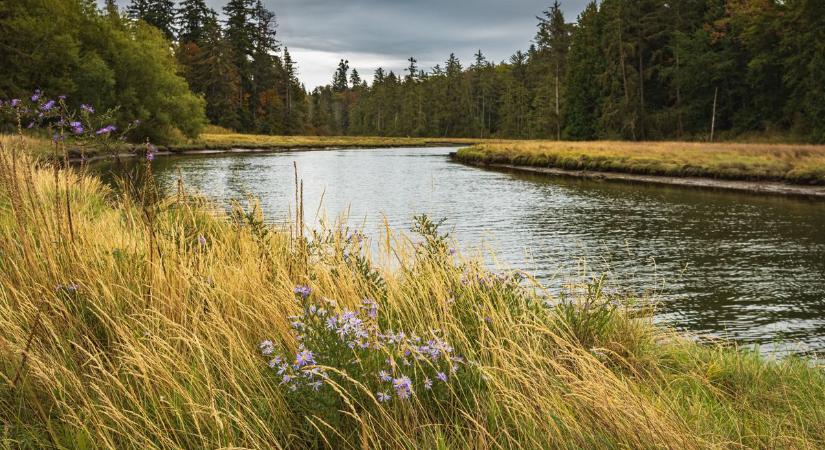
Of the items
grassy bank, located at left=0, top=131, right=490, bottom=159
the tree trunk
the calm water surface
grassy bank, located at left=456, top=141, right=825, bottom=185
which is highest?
the tree trunk

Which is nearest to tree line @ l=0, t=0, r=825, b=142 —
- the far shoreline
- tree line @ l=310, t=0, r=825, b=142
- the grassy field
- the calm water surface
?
tree line @ l=310, t=0, r=825, b=142

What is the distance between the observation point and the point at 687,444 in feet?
7.77

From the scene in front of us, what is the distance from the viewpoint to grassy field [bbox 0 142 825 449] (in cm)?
254

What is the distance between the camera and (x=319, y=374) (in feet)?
8.00

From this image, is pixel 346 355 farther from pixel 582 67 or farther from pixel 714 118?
pixel 582 67

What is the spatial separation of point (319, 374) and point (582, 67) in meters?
67.7

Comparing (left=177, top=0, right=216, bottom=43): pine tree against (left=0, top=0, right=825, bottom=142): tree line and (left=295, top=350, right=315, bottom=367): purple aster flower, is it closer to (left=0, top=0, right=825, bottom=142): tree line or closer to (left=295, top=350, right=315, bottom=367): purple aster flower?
(left=0, top=0, right=825, bottom=142): tree line

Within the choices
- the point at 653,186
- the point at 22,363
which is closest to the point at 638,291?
the point at 22,363

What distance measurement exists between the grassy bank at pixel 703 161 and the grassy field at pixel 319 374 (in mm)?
23529

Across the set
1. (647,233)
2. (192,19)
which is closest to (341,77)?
(192,19)

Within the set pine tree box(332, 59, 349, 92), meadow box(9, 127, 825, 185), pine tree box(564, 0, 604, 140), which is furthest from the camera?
pine tree box(332, 59, 349, 92)

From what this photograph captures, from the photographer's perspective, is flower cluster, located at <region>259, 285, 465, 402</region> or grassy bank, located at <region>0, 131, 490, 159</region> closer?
flower cluster, located at <region>259, 285, 465, 402</region>

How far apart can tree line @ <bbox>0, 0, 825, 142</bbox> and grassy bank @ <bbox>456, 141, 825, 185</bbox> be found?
16952 millimetres

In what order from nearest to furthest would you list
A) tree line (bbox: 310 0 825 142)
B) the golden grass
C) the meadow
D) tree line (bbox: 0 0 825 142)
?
the meadow → tree line (bbox: 0 0 825 142) → tree line (bbox: 310 0 825 142) → the golden grass
